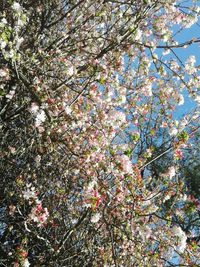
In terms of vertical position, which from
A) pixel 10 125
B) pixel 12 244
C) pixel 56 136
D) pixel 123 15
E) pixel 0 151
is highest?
pixel 123 15

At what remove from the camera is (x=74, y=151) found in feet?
17.7

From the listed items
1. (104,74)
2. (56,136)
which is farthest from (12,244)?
(104,74)

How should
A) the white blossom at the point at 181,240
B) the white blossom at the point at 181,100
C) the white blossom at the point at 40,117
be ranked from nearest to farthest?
the white blossom at the point at 181,240
the white blossom at the point at 40,117
the white blossom at the point at 181,100

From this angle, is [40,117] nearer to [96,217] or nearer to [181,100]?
[96,217]

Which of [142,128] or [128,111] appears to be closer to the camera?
[128,111]

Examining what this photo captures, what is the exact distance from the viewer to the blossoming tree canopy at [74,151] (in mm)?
5027

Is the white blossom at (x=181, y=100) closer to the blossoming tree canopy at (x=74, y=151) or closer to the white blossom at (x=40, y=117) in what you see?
the blossoming tree canopy at (x=74, y=151)

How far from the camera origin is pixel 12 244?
595 cm

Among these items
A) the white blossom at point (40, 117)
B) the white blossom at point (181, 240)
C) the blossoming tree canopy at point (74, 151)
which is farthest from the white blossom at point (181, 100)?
the white blossom at point (40, 117)

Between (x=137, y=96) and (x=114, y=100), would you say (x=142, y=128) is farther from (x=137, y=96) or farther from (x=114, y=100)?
(x=114, y=100)

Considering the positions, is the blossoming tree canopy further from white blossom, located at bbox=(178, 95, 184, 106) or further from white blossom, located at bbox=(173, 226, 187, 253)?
white blossom, located at bbox=(178, 95, 184, 106)

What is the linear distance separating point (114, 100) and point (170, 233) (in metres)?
2.18

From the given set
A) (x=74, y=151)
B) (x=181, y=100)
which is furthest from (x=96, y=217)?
(x=181, y=100)

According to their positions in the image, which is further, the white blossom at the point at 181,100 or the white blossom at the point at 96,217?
the white blossom at the point at 181,100
